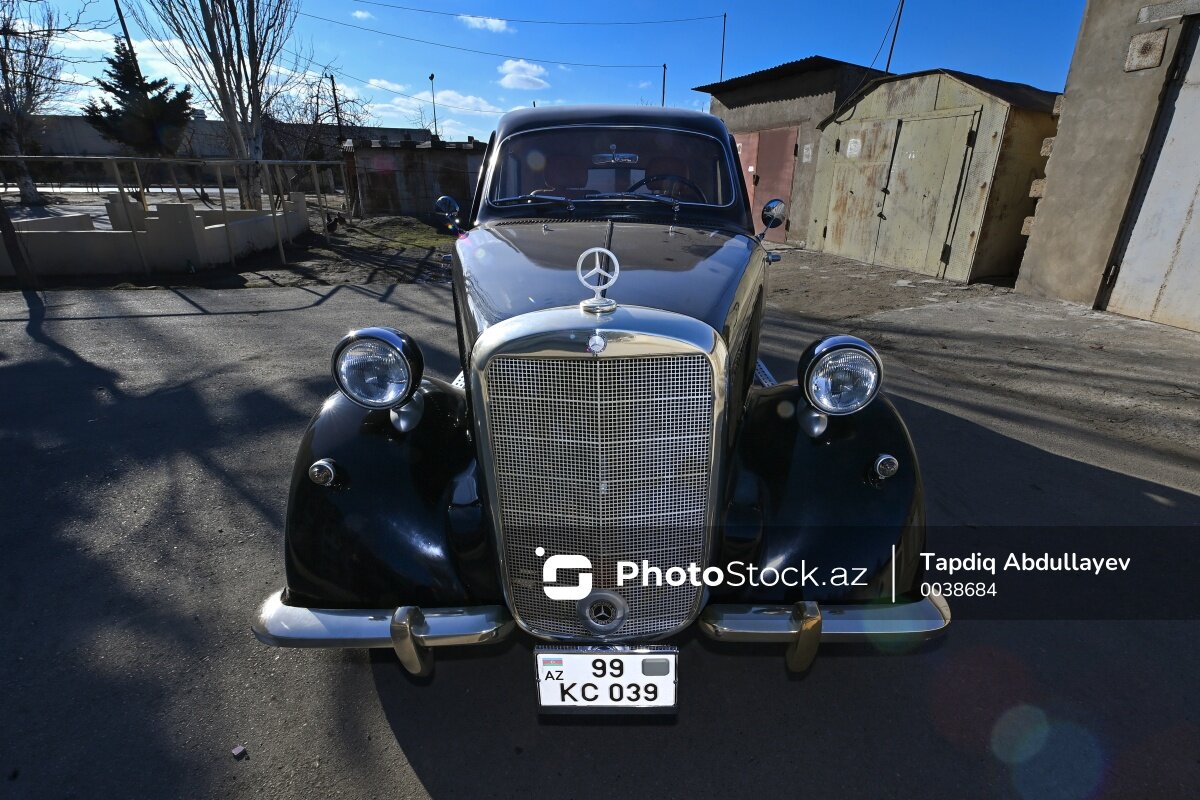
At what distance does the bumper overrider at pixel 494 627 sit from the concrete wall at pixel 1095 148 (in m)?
7.62

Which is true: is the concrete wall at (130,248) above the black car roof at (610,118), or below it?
below

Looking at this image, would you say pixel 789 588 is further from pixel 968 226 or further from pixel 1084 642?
pixel 968 226

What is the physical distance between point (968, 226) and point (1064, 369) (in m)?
4.25

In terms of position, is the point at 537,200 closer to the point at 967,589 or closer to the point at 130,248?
the point at 967,589

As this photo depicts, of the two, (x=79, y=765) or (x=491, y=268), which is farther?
(x=491, y=268)

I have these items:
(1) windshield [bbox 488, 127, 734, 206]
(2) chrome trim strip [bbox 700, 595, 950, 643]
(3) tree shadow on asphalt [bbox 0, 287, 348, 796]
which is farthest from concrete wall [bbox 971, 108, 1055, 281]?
(3) tree shadow on asphalt [bbox 0, 287, 348, 796]

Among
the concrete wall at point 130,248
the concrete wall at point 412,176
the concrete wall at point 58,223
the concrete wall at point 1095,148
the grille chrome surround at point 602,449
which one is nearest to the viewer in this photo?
the grille chrome surround at point 602,449

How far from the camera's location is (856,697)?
209cm

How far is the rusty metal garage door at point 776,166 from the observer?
13.0m

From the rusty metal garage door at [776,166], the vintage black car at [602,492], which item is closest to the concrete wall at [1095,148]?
the rusty metal garage door at [776,166]

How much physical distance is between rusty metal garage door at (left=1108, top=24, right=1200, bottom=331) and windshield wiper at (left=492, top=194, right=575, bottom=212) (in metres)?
7.03

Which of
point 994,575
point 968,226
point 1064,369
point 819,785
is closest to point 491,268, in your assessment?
point 819,785

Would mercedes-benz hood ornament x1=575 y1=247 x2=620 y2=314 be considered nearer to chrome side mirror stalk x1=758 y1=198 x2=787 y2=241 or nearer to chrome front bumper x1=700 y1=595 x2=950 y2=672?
chrome front bumper x1=700 y1=595 x2=950 y2=672

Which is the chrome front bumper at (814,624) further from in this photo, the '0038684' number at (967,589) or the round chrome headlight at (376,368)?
the round chrome headlight at (376,368)
